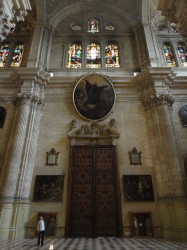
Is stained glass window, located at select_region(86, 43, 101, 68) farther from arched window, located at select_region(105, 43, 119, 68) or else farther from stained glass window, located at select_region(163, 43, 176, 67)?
stained glass window, located at select_region(163, 43, 176, 67)

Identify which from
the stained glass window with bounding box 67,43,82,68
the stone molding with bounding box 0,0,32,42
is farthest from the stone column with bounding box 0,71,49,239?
the stone molding with bounding box 0,0,32,42

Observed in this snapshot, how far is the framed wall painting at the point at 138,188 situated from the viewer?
941 centimetres

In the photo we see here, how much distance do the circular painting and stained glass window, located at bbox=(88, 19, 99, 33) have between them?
5679 millimetres

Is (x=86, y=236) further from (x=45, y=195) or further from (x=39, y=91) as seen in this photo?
(x=39, y=91)

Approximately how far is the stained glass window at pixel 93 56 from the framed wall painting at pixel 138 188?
8010 mm

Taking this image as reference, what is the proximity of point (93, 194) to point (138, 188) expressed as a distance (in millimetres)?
2241

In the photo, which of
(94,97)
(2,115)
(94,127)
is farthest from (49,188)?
(94,97)

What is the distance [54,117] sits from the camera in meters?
11.6

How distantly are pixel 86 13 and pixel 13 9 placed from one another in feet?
38.3

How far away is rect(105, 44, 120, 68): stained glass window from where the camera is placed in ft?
45.3

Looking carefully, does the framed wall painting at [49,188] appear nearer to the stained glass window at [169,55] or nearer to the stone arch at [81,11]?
the stained glass window at [169,55]

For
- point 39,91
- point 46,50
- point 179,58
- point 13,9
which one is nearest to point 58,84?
point 39,91

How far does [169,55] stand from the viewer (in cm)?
1401

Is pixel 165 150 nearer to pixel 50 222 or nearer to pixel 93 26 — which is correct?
pixel 50 222
